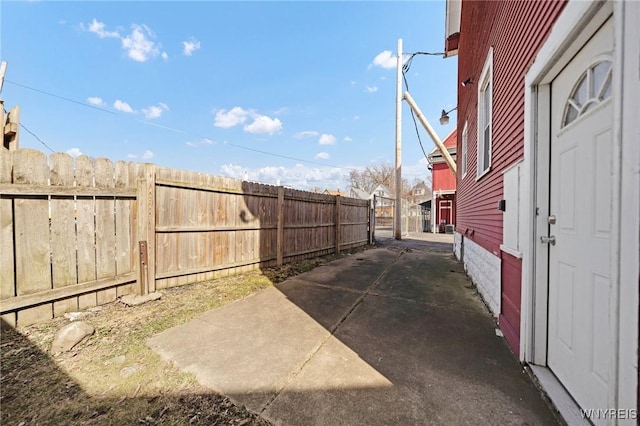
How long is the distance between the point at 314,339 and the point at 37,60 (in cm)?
1901

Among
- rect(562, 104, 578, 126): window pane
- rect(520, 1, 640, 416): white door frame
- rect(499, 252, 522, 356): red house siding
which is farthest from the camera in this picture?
rect(499, 252, 522, 356): red house siding

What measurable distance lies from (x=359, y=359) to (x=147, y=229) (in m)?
3.30

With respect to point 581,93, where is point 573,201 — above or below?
below

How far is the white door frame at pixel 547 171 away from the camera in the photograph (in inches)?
41.1

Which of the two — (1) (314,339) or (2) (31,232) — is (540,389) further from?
(2) (31,232)

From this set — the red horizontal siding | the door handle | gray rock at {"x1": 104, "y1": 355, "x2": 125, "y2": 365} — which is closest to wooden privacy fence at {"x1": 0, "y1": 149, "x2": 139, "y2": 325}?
gray rock at {"x1": 104, "y1": 355, "x2": 125, "y2": 365}

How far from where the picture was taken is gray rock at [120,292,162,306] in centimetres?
306

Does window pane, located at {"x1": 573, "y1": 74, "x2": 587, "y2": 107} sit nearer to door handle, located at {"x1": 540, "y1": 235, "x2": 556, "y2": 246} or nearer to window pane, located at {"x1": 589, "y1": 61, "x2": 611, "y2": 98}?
window pane, located at {"x1": 589, "y1": 61, "x2": 611, "y2": 98}

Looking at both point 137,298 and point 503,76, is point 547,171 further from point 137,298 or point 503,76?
point 137,298

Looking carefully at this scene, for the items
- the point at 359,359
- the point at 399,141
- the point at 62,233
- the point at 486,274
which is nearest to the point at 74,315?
the point at 62,233

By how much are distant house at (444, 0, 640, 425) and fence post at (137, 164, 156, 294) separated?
445cm

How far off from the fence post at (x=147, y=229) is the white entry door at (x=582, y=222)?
4502 mm

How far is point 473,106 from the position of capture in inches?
194

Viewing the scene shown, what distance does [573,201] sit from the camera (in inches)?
64.7
